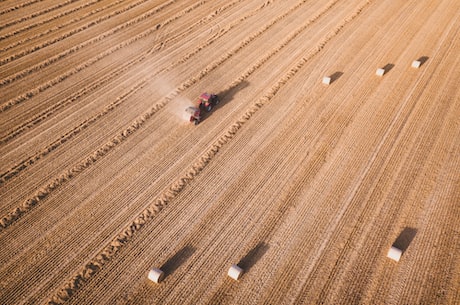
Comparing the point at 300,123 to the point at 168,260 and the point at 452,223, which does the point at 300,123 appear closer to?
the point at 452,223

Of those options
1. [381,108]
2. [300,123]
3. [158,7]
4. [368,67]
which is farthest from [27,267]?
[158,7]

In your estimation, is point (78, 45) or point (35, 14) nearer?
point (78, 45)

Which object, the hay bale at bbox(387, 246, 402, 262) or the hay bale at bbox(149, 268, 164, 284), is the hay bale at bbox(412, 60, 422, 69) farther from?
the hay bale at bbox(149, 268, 164, 284)

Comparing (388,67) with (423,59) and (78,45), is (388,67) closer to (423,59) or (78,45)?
(423,59)

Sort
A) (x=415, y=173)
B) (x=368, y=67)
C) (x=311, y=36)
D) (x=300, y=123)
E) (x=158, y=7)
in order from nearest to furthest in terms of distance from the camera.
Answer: (x=415, y=173), (x=300, y=123), (x=368, y=67), (x=311, y=36), (x=158, y=7)

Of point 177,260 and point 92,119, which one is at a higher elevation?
point 92,119

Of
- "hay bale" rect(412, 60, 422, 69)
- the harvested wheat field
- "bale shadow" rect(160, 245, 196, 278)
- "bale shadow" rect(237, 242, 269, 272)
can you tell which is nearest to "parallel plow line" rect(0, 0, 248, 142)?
the harvested wheat field

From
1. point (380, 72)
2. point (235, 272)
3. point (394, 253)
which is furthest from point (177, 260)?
point (380, 72)
